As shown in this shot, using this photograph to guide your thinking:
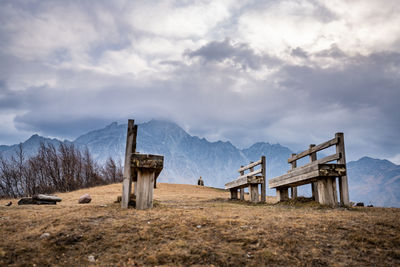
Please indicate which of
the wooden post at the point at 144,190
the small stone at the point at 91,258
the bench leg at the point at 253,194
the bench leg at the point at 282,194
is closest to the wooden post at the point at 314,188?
the bench leg at the point at 282,194

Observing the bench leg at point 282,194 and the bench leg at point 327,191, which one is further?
the bench leg at point 282,194

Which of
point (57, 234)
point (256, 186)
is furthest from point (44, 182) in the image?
point (57, 234)

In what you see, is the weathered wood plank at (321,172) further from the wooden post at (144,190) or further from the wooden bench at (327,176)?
the wooden post at (144,190)

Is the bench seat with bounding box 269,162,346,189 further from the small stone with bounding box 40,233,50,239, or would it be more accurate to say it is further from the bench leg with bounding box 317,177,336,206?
the small stone with bounding box 40,233,50,239

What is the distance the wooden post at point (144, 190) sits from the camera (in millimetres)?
7340

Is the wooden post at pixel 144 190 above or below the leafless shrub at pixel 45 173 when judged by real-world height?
below

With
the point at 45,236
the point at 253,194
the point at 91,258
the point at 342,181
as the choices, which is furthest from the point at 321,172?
the point at 45,236

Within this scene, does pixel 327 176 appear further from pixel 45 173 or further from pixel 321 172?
pixel 45 173

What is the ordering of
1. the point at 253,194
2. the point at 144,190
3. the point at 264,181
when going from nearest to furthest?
the point at 144,190, the point at 264,181, the point at 253,194

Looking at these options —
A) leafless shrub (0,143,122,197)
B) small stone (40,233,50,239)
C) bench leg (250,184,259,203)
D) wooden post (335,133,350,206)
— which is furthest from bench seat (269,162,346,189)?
leafless shrub (0,143,122,197)

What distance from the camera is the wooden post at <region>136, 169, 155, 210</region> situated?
734cm

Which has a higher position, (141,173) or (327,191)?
(141,173)

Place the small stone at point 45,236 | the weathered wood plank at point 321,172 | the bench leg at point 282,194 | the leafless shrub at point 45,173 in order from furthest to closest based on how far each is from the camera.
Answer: the leafless shrub at point 45,173 → the bench leg at point 282,194 → the weathered wood plank at point 321,172 → the small stone at point 45,236

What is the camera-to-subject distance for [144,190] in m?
7.38
